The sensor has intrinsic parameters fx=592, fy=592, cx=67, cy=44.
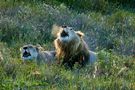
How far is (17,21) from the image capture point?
1269 centimetres

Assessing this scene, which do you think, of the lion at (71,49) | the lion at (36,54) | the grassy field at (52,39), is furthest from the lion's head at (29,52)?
the lion at (71,49)

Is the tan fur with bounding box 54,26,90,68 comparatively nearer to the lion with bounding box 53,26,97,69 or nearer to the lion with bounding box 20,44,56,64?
the lion with bounding box 53,26,97,69

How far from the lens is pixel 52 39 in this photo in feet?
40.8

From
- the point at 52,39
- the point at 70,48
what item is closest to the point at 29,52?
the point at 70,48

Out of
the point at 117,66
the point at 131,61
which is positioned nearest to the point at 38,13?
the point at 131,61

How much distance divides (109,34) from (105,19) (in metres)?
1.39

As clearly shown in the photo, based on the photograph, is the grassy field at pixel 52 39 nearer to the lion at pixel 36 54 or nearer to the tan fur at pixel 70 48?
the lion at pixel 36 54

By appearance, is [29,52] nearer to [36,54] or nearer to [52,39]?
[36,54]

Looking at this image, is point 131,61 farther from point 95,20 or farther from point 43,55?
point 95,20

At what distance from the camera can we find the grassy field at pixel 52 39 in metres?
8.32

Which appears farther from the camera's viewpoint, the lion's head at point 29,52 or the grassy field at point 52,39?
the lion's head at point 29,52

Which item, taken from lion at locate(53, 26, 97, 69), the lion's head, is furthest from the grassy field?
lion at locate(53, 26, 97, 69)

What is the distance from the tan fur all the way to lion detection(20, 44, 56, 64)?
0.19 metres

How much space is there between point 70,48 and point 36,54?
2.10 ft
